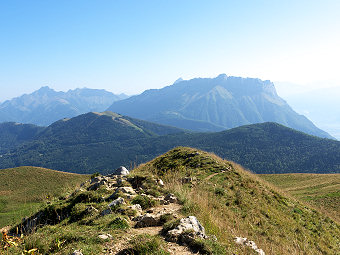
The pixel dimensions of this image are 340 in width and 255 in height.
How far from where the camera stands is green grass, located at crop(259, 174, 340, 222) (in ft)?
74.9

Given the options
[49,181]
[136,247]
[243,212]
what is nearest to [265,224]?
[243,212]

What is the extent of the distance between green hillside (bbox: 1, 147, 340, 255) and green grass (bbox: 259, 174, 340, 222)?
340 inches

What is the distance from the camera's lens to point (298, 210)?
15492 millimetres

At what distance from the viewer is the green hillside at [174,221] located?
5.41 m

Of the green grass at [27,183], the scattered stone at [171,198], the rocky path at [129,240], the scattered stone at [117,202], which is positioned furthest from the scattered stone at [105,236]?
the green grass at [27,183]

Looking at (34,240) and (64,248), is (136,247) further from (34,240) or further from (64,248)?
(34,240)

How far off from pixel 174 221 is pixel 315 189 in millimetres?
33553

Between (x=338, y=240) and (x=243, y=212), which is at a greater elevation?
(x=243, y=212)

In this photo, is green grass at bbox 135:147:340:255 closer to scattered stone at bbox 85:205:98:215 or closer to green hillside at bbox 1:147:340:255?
green hillside at bbox 1:147:340:255

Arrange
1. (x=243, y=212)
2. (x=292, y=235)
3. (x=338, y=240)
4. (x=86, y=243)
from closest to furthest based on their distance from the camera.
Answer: (x=86, y=243)
(x=292, y=235)
(x=243, y=212)
(x=338, y=240)

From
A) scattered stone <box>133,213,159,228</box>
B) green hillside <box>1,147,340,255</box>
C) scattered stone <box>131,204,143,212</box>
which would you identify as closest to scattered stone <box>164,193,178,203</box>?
green hillside <box>1,147,340,255</box>

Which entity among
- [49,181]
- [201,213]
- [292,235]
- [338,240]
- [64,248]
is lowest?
[49,181]

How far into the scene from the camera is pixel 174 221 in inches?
261

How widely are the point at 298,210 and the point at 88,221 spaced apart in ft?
51.1
